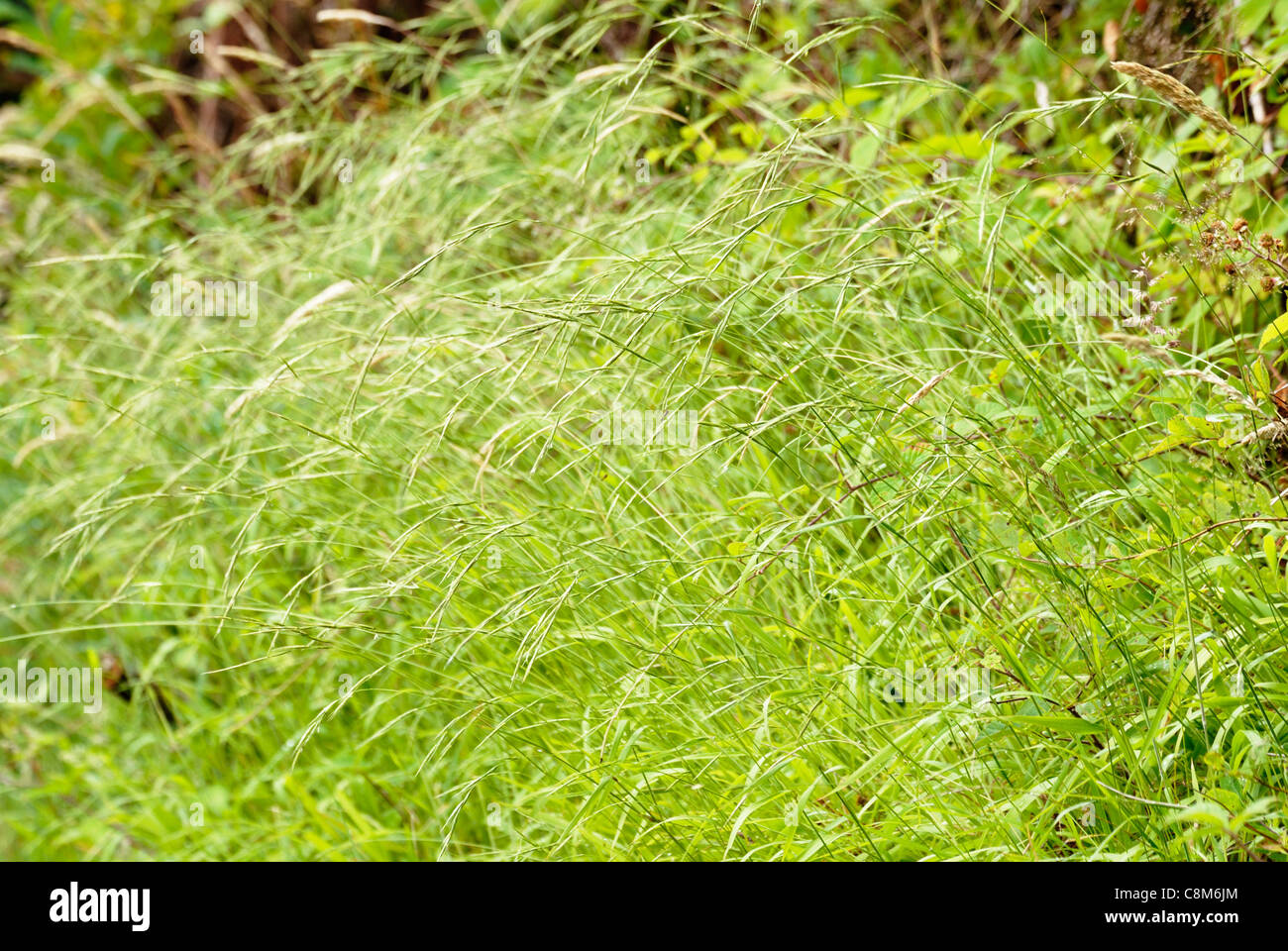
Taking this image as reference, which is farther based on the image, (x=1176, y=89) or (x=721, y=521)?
(x=721, y=521)

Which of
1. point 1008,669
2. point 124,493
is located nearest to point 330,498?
point 124,493

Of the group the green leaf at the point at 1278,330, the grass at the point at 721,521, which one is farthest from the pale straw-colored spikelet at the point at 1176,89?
the green leaf at the point at 1278,330

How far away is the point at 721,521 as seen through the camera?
2.15 meters

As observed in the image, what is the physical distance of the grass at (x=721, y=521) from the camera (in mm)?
1557

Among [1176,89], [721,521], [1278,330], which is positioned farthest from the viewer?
[721,521]

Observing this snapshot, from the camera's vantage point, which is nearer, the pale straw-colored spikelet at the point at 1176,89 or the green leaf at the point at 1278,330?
the pale straw-colored spikelet at the point at 1176,89

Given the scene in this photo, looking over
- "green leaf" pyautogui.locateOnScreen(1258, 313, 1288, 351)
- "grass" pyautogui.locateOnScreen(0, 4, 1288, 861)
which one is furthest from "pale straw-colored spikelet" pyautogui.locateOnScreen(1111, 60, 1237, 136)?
"green leaf" pyautogui.locateOnScreen(1258, 313, 1288, 351)

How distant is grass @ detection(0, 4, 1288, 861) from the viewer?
5.11ft

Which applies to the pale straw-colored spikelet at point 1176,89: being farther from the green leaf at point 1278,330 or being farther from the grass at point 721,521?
the green leaf at point 1278,330

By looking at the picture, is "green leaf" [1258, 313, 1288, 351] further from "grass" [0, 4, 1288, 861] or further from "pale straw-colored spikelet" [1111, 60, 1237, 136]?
"pale straw-colored spikelet" [1111, 60, 1237, 136]

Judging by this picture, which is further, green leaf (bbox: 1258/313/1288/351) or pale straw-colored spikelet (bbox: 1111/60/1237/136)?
green leaf (bbox: 1258/313/1288/351)

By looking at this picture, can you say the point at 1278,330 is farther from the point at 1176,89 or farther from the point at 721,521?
the point at 721,521

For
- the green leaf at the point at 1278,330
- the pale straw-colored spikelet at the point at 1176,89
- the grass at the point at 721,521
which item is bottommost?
the grass at the point at 721,521

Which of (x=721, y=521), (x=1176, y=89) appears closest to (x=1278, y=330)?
(x=1176, y=89)
